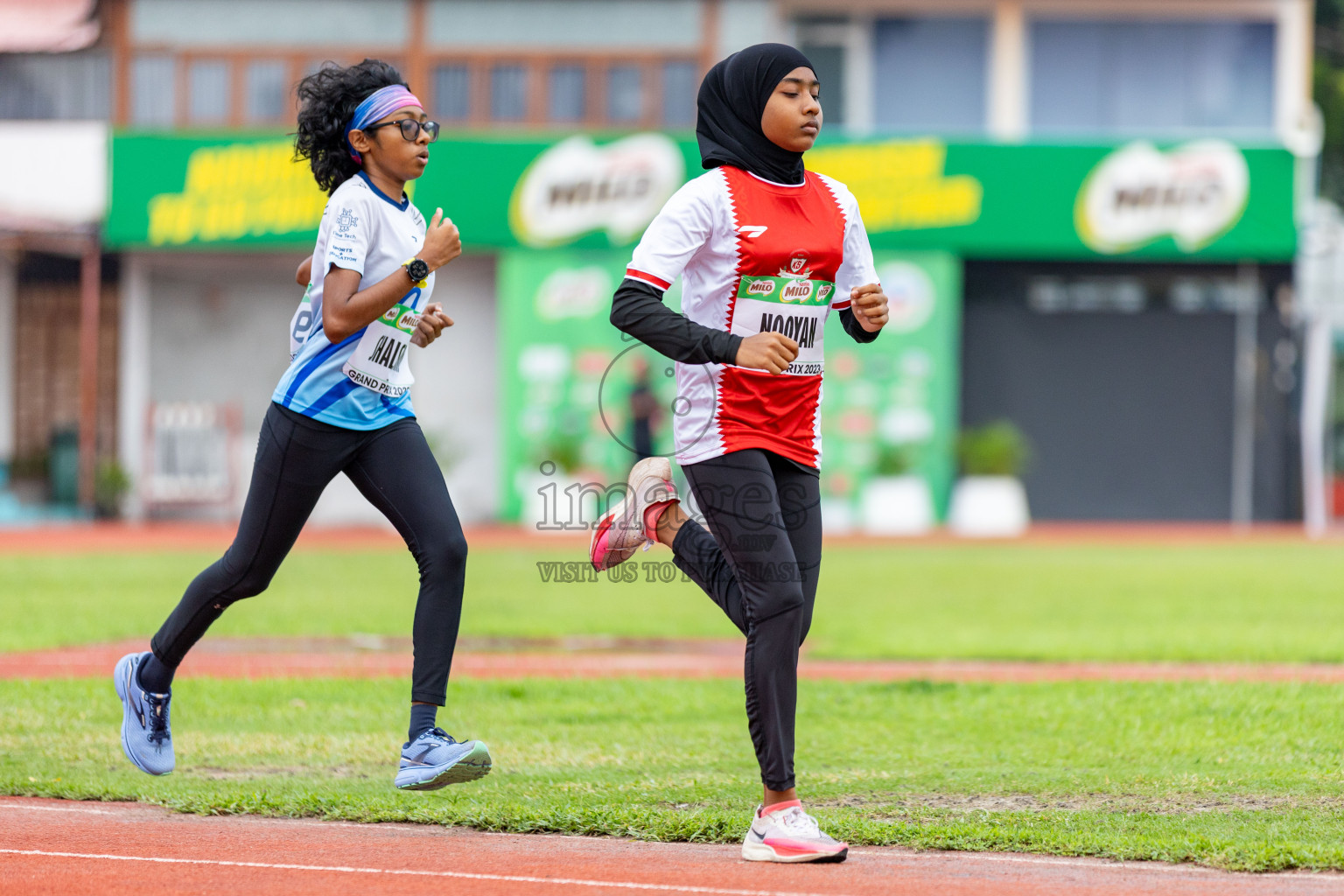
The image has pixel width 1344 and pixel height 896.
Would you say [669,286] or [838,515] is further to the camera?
[838,515]

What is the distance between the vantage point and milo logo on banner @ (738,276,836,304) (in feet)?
16.1

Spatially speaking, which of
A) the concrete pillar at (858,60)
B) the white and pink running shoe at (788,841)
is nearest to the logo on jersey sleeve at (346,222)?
the white and pink running shoe at (788,841)

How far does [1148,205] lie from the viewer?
24578mm

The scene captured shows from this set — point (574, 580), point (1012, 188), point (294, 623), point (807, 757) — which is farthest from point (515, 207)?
point (807, 757)

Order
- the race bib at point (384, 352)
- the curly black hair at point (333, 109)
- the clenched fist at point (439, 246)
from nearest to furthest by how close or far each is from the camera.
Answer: the clenched fist at point (439, 246), the race bib at point (384, 352), the curly black hair at point (333, 109)

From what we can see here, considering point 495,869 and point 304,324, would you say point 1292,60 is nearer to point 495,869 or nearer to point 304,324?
point 304,324

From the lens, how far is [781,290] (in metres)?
4.93

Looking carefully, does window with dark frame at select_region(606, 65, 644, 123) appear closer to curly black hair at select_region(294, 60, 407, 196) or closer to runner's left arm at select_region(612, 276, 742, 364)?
curly black hair at select_region(294, 60, 407, 196)

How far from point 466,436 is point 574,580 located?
37.5 ft

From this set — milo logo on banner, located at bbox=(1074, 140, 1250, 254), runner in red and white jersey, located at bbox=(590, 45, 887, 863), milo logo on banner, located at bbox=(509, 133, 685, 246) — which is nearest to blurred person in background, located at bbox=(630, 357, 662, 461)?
milo logo on banner, located at bbox=(509, 133, 685, 246)

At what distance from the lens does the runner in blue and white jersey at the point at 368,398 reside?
17.4 feet

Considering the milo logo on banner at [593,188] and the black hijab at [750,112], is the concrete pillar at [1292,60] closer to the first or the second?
the milo logo on banner at [593,188]

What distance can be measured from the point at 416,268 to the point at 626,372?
19445 mm

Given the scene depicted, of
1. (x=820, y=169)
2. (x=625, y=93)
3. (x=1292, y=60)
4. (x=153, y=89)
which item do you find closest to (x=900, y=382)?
(x=820, y=169)
